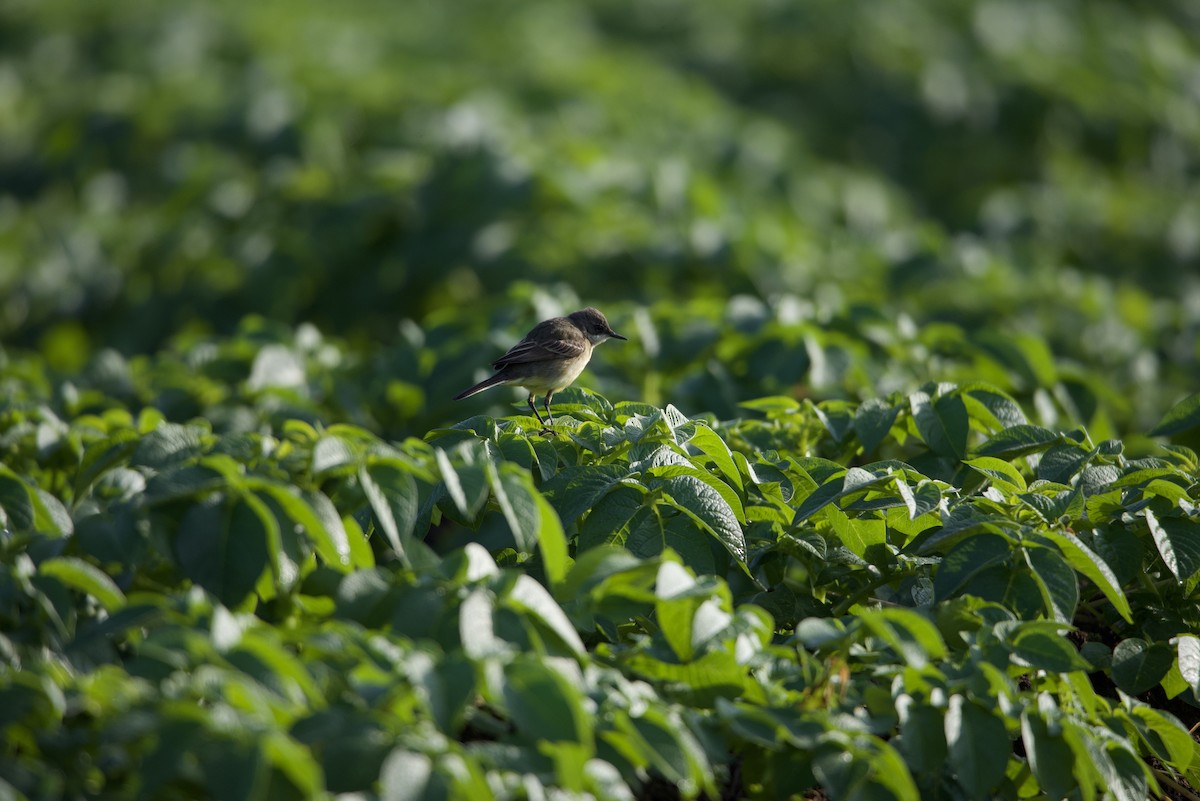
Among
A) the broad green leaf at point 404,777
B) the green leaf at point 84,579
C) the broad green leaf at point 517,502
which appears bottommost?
the broad green leaf at point 404,777

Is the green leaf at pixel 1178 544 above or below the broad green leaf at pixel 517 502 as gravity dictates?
below

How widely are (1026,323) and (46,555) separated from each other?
18.1 feet

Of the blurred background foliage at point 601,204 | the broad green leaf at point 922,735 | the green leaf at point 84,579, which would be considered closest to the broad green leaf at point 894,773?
the broad green leaf at point 922,735

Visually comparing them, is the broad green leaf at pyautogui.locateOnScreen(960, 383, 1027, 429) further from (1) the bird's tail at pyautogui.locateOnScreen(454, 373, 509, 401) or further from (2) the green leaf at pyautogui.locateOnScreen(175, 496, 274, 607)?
(2) the green leaf at pyautogui.locateOnScreen(175, 496, 274, 607)

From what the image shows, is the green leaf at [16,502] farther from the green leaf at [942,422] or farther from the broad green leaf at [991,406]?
the broad green leaf at [991,406]

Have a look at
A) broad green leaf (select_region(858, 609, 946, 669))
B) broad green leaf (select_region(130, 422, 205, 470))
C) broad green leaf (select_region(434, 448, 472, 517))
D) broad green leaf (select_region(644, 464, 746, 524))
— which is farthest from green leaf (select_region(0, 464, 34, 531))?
broad green leaf (select_region(858, 609, 946, 669))

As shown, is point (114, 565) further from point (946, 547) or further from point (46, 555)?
point (946, 547)

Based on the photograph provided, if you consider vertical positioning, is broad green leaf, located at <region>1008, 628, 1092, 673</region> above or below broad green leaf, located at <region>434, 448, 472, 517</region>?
below

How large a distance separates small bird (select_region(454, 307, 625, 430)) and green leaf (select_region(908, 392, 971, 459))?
144cm

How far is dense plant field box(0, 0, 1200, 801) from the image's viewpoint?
1978 millimetres

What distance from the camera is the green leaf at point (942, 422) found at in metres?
3.18

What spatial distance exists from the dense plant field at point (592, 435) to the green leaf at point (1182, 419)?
1cm

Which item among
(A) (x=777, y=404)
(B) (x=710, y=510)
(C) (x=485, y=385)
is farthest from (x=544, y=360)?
(B) (x=710, y=510)

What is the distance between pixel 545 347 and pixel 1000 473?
74.2 inches
